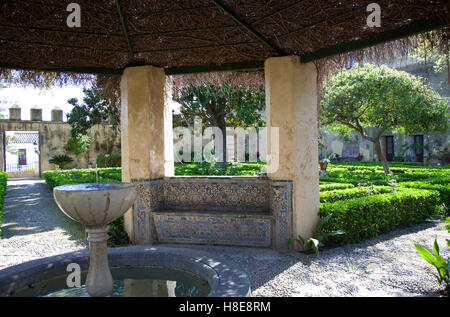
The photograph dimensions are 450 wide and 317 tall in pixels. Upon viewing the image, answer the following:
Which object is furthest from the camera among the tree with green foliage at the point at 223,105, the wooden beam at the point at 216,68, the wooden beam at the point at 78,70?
the tree with green foliage at the point at 223,105

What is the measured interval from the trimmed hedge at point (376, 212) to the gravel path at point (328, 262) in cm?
17

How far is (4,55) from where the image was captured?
15.4 ft

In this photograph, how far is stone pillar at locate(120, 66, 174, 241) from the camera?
5.25 meters

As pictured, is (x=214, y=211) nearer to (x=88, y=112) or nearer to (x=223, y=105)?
(x=223, y=105)

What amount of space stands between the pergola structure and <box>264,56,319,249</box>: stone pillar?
15 mm

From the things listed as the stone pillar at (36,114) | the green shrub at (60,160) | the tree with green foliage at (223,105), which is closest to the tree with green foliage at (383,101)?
the tree with green foliage at (223,105)

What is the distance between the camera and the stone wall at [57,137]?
19436 mm

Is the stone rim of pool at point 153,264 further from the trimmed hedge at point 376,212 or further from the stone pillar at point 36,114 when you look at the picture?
the stone pillar at point 36,114

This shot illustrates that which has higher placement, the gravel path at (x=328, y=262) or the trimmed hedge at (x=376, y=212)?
the trimmed hedge at (x=376, y=212)

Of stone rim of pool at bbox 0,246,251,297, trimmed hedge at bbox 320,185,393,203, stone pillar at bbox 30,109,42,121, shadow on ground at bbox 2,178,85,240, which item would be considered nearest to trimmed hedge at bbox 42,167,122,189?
shadow on ground at bbox 2,178,85,240

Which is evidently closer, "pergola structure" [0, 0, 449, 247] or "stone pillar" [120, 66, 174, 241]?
"pergola structure" [0, 0, 449, 247]

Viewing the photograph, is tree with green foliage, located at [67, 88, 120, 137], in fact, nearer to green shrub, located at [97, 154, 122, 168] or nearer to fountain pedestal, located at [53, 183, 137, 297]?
green shrub, located at [97, 154, 122, 168]

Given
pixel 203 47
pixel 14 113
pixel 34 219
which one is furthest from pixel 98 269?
pixel 14 113
